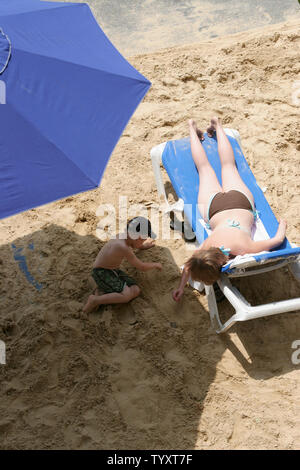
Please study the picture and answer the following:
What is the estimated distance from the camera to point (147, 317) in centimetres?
352

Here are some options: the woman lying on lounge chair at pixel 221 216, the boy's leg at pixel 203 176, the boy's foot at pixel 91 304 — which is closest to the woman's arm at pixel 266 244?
the woman lying on lounge chair at pixel 221 216

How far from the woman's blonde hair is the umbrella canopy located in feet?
3.10

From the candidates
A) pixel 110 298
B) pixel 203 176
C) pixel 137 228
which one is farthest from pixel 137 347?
pixel 203 176

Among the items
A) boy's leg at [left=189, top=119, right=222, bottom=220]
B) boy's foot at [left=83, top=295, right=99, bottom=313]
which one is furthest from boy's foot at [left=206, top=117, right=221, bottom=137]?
boy's foot at [left=83, top=295, right=99, bottom=313]

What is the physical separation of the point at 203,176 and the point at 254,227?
672 mm

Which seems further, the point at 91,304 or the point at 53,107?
the point at 91,304

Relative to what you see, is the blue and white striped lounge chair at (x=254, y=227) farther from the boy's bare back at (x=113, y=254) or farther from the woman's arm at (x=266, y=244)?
the boy's bare back at (x=113, y=254)

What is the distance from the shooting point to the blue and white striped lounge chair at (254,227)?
320cm

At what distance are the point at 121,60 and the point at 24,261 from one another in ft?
6.17

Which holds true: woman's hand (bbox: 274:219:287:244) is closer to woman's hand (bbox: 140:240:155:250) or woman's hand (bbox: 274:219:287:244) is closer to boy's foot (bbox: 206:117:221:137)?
woman's hand (bbox: 140:240:155:250)

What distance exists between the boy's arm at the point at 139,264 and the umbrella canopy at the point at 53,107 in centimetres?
91

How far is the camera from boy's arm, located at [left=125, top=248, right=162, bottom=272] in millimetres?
3545

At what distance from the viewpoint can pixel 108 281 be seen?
140 inches

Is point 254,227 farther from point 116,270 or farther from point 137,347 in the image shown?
point 137,347
